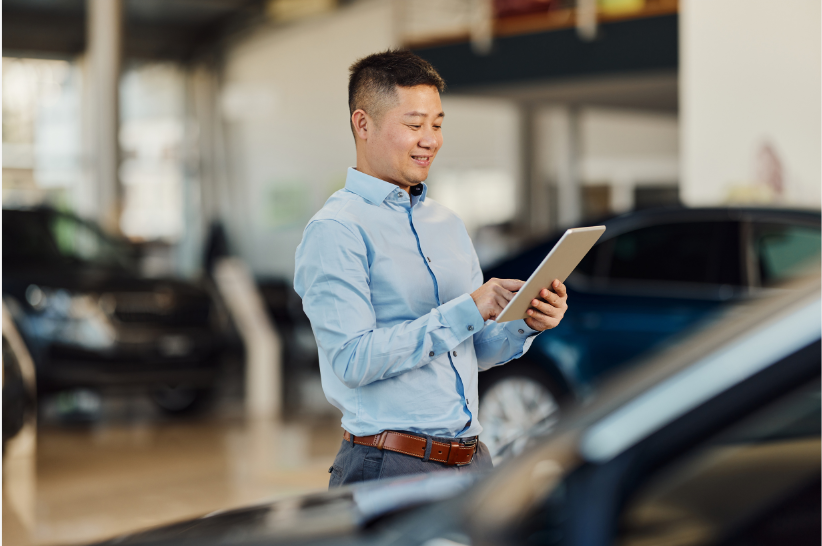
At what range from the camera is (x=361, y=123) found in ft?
7.26

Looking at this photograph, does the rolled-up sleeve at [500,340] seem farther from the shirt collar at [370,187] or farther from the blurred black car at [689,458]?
the blurred black car at [689,458]

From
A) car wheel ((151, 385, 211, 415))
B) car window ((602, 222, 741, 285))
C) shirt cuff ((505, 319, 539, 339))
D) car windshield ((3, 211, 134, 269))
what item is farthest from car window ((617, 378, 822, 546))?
car wheel ((151, 385, 211, 415))

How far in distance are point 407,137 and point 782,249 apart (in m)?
3.51

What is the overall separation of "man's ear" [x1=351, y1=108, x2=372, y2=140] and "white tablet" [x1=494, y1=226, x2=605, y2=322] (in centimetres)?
51

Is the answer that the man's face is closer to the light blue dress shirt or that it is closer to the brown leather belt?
the light blue dress shirt

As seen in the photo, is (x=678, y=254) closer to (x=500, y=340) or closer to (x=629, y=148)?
(x=500, y=340)

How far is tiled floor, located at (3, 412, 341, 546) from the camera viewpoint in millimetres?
5344

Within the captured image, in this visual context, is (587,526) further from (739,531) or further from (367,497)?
(367,497)

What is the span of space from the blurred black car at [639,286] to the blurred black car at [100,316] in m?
3.18

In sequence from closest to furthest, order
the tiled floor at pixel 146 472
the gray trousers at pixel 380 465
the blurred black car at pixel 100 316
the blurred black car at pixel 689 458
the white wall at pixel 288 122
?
the blurred black car at pixel 689 458 < the gray trousers at pixel 380 465 < the tiled floor at pixel 146 472 < the blurred black car at pixel 100 316 < the white wall at pixel 288 122

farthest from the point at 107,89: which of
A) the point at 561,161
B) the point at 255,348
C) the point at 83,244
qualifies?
the point at 255,348

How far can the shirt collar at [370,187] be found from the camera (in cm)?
220

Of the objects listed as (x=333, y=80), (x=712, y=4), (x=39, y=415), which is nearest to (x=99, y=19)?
(x=333, y=80)

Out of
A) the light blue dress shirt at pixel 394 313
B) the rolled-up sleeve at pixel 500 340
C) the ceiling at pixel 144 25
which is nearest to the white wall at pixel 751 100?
the rolled-up sleeve at pixel 500 340
